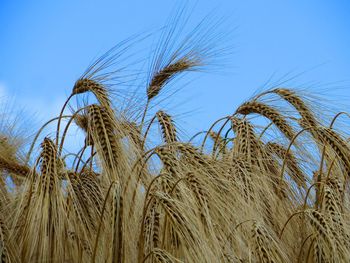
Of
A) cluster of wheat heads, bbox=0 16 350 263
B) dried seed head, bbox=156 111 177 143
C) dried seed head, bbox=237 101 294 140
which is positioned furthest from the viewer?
dried seed head, bbox=237 101 294 140

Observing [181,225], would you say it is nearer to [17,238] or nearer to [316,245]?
[316,245]

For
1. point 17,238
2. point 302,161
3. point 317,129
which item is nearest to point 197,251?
point 17,238

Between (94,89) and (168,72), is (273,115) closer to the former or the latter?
(168,72)

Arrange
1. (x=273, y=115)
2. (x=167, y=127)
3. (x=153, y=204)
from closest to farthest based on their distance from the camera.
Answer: (x=153, y=204)
(x=167, y=127)
(x=273, y=115)

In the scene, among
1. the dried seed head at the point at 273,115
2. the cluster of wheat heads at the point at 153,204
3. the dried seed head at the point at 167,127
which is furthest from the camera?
the dried seed head at the point at 273,115

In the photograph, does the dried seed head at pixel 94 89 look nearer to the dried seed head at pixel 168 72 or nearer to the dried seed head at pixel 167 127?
the dried seed head at pixel 167 127

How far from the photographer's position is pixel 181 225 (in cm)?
235

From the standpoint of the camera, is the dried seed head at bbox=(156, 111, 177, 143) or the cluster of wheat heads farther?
the dried seed head at bbox=(156, 111, 177, 143)

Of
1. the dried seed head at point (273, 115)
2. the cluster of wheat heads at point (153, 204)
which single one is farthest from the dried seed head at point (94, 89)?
the dried seed head at point (273, 115)

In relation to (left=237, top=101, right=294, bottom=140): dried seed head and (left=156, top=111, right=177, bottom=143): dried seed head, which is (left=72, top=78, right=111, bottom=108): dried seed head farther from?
(left=237, top=101, right=294, bottom=140): dried seed head

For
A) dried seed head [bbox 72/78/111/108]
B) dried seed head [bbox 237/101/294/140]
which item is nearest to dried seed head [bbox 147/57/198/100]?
dried seed head [bbox 237/101/294/140]

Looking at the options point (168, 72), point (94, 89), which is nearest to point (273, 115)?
point (168, 72)

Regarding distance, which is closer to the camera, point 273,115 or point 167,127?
point 167,127

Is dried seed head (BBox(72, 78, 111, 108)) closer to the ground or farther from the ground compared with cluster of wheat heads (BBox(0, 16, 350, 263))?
farther from the ground
